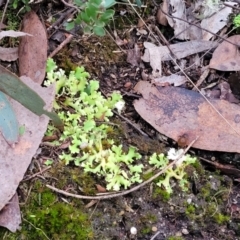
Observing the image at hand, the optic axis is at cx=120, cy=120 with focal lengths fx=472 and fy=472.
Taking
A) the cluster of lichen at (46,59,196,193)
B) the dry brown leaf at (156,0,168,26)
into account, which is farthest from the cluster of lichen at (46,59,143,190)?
the dry brown leaf at (156,0,168,26)

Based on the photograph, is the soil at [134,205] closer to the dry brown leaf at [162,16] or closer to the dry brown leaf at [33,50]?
the dry brown leaf at [33,50]

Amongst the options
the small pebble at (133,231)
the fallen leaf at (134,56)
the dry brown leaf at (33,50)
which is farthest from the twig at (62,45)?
the small pebble at (133,231)

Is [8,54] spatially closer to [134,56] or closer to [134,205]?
[134,56]

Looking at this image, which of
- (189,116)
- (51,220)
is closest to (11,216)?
(51,220)

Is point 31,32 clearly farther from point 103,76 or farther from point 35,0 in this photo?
point 103,76

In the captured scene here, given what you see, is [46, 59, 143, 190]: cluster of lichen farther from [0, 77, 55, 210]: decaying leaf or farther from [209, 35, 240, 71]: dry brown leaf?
[209, 35, 240, 71]: dry brown leaf

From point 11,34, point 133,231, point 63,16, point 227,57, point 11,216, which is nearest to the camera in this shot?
point 11,216

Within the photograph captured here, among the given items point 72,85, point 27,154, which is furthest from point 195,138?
point 27,154
